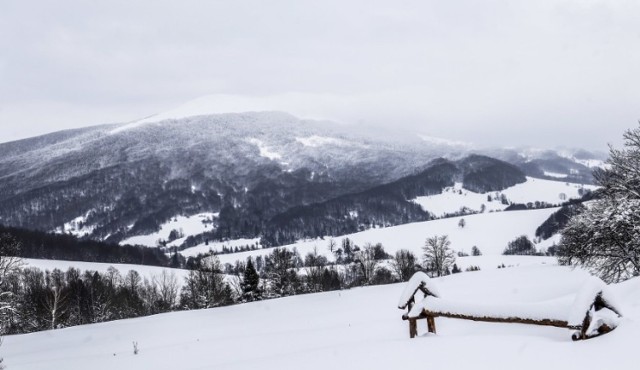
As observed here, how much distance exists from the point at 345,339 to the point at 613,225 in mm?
15610

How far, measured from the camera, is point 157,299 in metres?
116

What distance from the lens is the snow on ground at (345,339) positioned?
674 centimetres

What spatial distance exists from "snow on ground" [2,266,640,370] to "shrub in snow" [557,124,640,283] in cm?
403

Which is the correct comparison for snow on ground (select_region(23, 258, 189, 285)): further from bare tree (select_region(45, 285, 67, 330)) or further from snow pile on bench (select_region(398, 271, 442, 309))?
snow pile on bench (select_region(398, 271, 442, 309))

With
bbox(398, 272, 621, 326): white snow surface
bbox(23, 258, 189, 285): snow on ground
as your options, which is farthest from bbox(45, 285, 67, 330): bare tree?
bbox(398, 272, 621, 326): white snow surface

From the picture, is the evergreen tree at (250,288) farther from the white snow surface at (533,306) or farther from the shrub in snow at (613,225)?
the white snow surface at (533,306)

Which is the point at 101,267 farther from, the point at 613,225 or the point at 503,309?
the point at 503,309

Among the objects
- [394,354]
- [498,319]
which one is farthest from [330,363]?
[498,319]

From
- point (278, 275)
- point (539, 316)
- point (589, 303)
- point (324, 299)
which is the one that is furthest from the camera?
point (278, 275)

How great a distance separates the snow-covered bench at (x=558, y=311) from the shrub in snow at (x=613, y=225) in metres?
19.9

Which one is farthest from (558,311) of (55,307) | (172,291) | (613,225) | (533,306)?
(172,291)

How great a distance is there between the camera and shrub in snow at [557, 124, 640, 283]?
24531 millimetres

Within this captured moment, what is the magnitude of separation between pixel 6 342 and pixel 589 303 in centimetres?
5288

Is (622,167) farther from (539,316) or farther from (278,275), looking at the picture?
(278,275)
